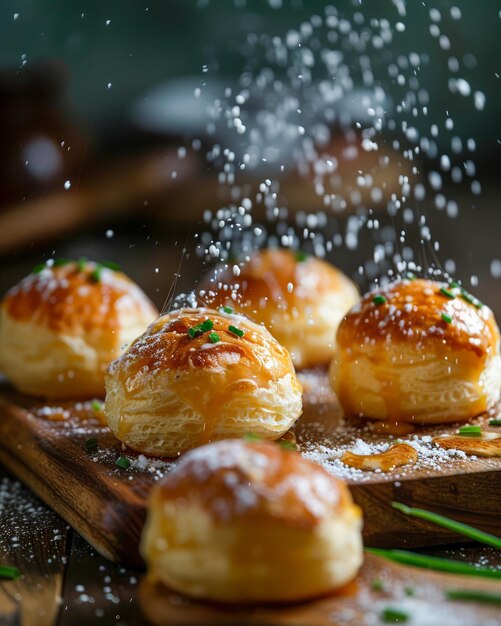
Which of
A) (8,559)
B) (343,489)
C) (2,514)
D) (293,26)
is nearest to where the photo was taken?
(343,489)

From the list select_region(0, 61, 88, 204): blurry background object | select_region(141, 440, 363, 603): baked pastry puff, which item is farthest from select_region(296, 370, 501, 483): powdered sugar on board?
select_region(0, 61, 88, 204): blurry background object

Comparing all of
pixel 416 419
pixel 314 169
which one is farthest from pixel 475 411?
pixel 314 169

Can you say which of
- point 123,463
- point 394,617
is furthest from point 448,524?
point 123,463

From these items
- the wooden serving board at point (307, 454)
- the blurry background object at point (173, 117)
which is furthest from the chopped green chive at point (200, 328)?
the blurry background object at point (173, 117)

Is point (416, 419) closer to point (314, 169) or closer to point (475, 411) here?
point (475, 411)

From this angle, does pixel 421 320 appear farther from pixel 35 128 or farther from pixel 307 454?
pixel 35 128

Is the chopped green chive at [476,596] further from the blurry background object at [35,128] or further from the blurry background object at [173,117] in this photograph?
the blurry background object at [35,128]

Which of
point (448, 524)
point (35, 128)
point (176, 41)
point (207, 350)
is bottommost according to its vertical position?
point (448, 524)
